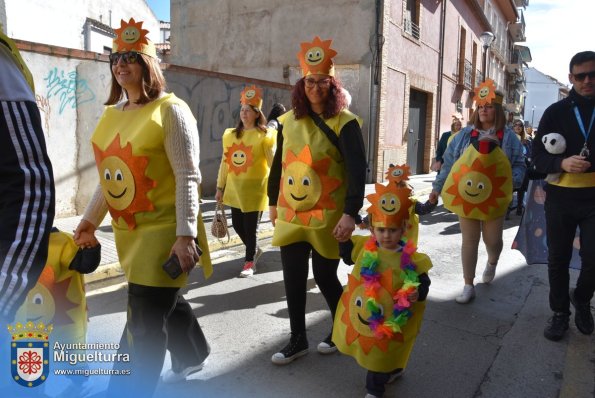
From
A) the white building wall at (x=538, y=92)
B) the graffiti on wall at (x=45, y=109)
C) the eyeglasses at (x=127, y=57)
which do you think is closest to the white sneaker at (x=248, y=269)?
the eyeglasses at (x=127, y=57)

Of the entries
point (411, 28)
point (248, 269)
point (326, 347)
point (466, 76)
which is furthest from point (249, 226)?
point (466, 76)

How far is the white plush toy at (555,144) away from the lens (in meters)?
3.67

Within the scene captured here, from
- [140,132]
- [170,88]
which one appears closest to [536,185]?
[140,132]

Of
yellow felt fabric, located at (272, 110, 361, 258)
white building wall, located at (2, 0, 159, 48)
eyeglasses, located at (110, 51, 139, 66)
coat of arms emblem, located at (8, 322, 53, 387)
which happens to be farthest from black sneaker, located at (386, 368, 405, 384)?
white building wall, located at (2, 0, 159, 48)

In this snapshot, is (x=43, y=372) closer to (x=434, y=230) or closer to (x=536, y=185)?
(x=536, y=185)

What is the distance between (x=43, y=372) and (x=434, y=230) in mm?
6795

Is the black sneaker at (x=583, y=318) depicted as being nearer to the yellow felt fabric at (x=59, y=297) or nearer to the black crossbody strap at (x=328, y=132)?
the black crossbody strap at (x=328, y=132)

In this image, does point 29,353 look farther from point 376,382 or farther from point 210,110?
point 210,110

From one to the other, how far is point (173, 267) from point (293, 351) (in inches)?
53.3

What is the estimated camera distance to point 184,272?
240cm

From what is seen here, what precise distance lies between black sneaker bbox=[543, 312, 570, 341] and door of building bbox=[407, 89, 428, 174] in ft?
46.6

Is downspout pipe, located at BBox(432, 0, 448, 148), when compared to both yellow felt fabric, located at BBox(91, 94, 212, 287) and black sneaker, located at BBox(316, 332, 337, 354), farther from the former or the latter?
yellow felt fabric, located at BBox(91, 94, 212, 287)

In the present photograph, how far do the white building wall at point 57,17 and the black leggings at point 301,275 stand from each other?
14.0m

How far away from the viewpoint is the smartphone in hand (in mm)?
2316
